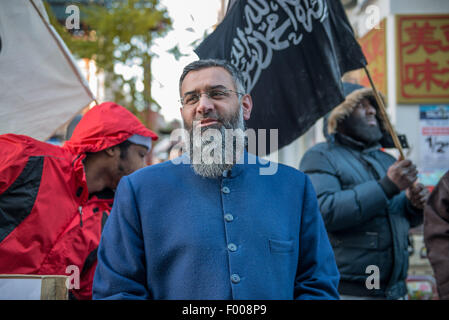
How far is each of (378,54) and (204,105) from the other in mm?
5732

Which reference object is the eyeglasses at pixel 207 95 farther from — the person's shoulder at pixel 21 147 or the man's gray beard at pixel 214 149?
the person's shoulder at pixel 21 147

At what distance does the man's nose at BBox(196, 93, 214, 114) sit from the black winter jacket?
139 cm

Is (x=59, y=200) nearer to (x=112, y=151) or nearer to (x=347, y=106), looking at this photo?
(x=112, y=151)

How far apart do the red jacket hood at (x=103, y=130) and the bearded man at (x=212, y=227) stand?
99cm

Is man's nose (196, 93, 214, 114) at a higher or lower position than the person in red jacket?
higher

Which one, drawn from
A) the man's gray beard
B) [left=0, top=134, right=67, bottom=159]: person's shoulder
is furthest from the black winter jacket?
[left=0, top=134, right=67, bottom=159]: person's shoulder

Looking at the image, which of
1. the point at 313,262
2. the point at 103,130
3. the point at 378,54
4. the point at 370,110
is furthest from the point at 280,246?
the point at 378,54

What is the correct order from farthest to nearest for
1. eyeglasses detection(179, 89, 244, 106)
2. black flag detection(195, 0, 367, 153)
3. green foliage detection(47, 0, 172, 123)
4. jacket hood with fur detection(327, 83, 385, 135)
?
green foliage detection(47, 0, 172, 123), jacket hood with fur detection(327, 83, 385, 135), black flag detection(195, 0, 367, 153), eyeglasses detection(179, 89, 244, 106)

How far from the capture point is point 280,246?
1.73m

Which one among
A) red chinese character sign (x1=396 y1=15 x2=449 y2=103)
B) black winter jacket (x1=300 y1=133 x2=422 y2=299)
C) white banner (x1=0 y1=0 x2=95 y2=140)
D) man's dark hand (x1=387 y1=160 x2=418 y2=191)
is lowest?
black winter jacket (x1=300 y1=133 x2=422 y2=299)

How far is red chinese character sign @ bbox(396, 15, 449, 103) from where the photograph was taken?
623 cm

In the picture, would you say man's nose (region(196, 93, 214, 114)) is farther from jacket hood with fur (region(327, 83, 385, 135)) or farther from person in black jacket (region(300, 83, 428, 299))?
jacket hood with fur (region(327, 83, 385, 135))

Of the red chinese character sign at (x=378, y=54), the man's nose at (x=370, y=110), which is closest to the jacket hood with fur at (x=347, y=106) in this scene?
the man's nose at (x=370, y=110)
